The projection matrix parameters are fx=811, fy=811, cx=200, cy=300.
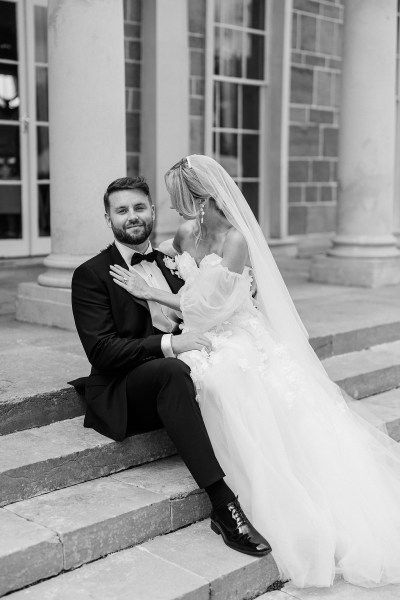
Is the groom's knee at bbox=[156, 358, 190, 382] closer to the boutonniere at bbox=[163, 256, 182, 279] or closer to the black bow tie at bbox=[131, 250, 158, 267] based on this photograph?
the black bow tie at bbox=[131, 250, 158, 267]

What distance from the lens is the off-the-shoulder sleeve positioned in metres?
3.46

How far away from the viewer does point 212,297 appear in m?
3.48

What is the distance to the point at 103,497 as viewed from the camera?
10.2 ft

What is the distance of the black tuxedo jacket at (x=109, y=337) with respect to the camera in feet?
10.7

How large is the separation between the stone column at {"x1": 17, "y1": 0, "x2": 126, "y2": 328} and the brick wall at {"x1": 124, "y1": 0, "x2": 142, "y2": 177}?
274 cm

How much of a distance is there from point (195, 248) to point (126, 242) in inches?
16.8

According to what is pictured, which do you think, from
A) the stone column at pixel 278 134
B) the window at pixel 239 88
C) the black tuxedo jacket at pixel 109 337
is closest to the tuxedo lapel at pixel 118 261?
the black tuxedo jacket at pixel 109 337

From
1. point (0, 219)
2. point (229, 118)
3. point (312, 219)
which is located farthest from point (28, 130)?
point (312, 219)

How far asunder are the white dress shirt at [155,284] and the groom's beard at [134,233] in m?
0.07

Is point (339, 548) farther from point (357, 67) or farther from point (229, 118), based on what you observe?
point (229, 118)

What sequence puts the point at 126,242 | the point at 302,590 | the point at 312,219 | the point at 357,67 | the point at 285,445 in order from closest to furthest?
the point at 302,590 → the point at 285,445 → the point at 126,242 → the point at 357,67 → the point at 312,219

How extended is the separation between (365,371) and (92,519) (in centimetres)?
249

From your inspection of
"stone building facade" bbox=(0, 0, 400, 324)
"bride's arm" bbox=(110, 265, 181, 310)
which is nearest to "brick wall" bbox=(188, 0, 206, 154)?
"stone building facade" bbox=(0, 0, 400, 324)

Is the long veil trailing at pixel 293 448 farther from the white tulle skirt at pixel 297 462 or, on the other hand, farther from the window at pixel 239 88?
the window at pixel 239 88
